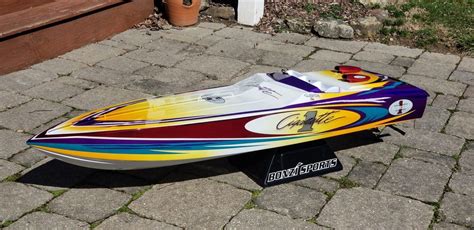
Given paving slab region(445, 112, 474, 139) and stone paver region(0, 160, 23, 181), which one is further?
paving slab region(445, 112, 474, 139)

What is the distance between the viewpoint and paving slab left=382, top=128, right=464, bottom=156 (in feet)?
16.1

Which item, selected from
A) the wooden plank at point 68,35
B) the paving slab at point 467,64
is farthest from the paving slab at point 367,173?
the wooden plank at point 68,35

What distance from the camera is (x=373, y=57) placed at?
720 centimetres

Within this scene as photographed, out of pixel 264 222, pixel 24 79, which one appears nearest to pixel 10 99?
pixel 24 79

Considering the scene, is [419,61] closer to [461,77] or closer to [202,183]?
[461,77]

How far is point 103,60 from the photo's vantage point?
22.6 ft

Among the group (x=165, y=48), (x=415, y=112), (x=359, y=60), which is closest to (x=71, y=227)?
(x=415, y=112)

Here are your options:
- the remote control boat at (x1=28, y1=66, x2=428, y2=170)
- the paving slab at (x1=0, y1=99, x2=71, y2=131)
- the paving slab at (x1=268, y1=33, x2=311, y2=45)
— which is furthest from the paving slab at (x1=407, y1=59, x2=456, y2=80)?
the paving slab at (x1=0, y1=99, x2=71, y2=131)

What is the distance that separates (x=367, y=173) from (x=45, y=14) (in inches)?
180

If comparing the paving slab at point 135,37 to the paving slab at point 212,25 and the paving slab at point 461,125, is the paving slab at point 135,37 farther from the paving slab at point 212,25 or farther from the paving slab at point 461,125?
the paving slab at point 461,125

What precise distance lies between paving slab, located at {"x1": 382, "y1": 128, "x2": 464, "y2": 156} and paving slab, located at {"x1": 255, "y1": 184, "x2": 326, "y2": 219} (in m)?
1.25

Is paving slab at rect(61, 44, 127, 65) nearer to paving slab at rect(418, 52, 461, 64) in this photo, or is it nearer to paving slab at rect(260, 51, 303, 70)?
paving slab at rect(260, 51, 303, 70)

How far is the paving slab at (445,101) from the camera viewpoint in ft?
19.0

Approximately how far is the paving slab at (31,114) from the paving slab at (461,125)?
3.74m
